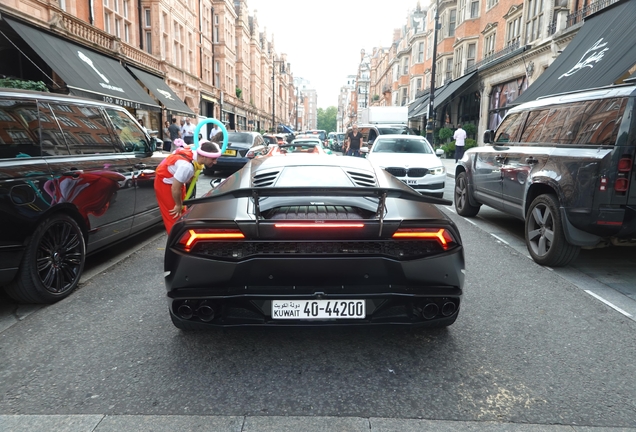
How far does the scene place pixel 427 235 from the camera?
9.68 ft

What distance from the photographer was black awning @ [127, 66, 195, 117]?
2175 cm

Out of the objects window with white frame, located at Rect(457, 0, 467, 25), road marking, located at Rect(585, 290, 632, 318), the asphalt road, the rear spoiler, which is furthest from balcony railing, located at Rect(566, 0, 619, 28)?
the rear spoiler

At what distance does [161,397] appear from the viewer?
2674mm

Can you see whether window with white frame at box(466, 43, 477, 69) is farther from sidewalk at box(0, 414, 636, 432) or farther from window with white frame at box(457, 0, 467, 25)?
sidewalk at box(0, 414, 636, 432)

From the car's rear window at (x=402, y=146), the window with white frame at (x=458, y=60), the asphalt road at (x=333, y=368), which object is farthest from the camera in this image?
the window with white frame at (x=458, y=60)

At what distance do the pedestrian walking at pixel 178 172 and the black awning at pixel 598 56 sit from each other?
938cm

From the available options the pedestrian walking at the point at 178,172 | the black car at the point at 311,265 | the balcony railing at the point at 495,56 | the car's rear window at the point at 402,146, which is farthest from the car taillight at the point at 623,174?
the balcony railing at the point at 495,56

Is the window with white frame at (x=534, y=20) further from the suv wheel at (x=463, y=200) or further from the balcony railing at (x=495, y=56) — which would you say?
the suv wheel at (x=463, y=200)

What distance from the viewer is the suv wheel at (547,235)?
5.40 m

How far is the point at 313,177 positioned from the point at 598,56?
1112 centimetres

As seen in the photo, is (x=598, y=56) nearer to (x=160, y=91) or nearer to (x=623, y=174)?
(x=623, y=174)

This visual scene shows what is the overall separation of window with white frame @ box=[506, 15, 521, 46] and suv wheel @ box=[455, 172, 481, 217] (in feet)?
61.2

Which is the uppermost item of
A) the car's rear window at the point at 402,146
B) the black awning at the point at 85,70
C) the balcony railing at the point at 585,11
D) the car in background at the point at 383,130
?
the balcony railing at the point at 585,11

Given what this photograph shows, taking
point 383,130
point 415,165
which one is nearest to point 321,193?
point 415,165
